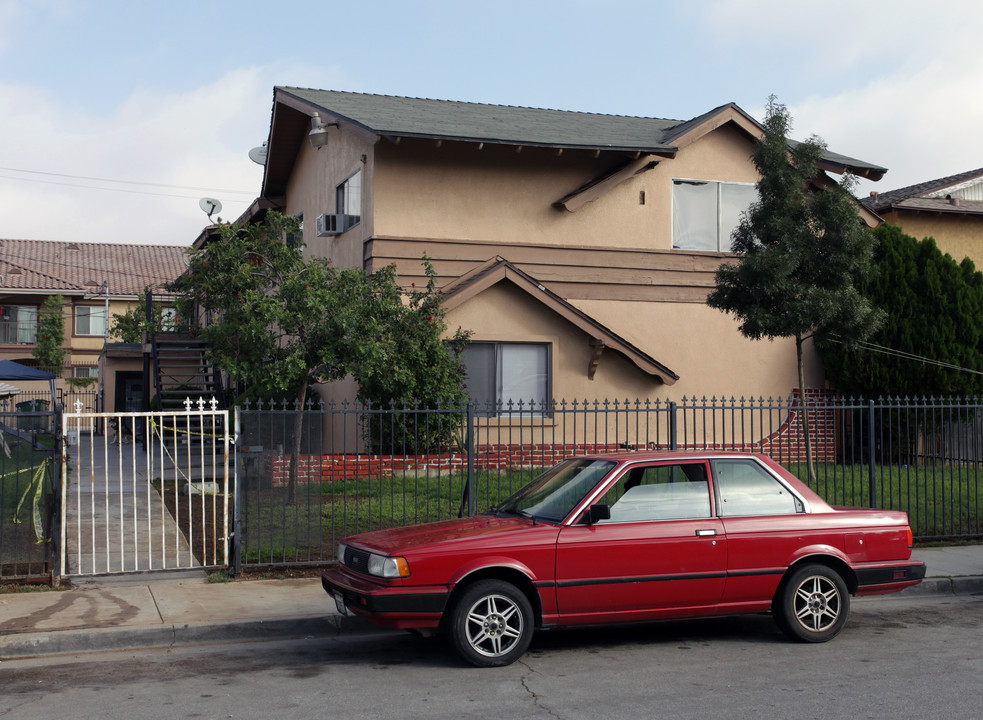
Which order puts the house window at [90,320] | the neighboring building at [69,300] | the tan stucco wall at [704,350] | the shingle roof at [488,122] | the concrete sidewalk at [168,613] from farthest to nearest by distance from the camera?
1. the house window at [90,320]
2. the neighboring building at [69,300]
3. the tan stucco wall at [704,350]
4. the shingle roof at [488,122]
5. the concrete sidewalk at [168,613]

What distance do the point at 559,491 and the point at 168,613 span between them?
3.42m

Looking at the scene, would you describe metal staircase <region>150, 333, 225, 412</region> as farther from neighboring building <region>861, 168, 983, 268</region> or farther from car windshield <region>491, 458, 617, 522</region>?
neighboring building <region>861, 168, 983, 268</region>

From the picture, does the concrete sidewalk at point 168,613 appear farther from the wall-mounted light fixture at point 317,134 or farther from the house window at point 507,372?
the wall-mounted light fixture at point 317,134

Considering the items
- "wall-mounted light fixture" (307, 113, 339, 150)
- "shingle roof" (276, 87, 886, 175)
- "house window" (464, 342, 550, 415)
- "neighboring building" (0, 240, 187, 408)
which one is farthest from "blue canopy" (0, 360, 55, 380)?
"neighboring building" (0, 240, 187, 408)

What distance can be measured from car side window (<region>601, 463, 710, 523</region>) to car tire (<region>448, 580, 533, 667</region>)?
98cm

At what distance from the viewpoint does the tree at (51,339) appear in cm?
4131

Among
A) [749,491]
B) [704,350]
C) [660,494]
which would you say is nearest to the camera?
[660,494]

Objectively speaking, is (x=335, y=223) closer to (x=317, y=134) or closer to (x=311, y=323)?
(x=317, y=134)

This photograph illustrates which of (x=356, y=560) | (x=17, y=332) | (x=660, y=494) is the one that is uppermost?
(x=17, y=332)

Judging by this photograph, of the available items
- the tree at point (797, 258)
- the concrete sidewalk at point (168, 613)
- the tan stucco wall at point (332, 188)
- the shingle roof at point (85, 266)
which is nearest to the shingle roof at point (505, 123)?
the tan stucco wall at point (332, 188)

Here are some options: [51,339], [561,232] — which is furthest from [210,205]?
[51,339]

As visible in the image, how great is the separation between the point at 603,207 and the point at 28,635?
12635mm

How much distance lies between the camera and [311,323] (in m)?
13.2

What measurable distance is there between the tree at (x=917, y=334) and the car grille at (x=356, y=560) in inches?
490
